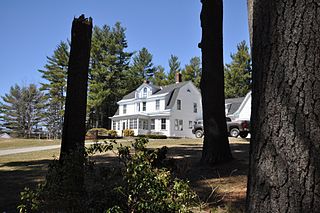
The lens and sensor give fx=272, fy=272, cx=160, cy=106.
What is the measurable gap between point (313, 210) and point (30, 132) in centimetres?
5783

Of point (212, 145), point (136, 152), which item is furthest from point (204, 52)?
point (136, 152)

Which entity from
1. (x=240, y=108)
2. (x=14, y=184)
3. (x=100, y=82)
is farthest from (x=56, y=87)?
(x=14, y=184)

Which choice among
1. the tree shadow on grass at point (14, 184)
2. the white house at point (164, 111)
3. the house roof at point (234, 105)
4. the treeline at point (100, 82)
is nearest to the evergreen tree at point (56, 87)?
the treeline at point (100, 82)

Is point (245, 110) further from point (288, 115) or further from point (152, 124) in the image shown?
point (288, 115)

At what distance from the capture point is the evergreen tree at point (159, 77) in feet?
180

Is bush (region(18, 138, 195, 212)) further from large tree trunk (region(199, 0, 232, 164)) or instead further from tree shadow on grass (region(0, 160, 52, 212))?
large tree trunk (region(199, 0, 232, 164))

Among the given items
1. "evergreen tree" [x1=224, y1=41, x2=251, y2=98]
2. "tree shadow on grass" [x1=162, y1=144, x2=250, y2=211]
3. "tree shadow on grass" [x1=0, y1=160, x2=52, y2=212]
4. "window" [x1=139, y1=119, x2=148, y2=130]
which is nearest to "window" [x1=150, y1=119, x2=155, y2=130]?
"window" [x1=139, y1=119, x2=148, y2=130]

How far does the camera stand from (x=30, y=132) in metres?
53.1

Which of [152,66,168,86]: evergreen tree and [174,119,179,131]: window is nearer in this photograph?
[174,119,179,131]: window

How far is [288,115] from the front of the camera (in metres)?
1.93

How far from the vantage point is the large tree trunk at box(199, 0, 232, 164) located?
7203 mm

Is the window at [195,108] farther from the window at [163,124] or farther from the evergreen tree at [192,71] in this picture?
the evergreen tree at [192,71]

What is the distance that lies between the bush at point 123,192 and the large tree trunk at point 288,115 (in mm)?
989

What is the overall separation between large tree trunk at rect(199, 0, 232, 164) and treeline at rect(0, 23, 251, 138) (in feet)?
129
